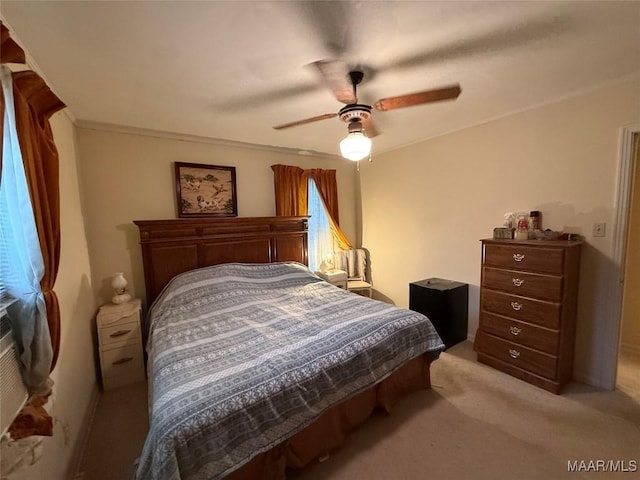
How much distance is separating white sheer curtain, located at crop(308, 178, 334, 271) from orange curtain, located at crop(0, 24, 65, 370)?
2875 millimetres

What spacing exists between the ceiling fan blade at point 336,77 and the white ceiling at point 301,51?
5.1 inches

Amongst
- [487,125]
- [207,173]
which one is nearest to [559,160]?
[487,125]

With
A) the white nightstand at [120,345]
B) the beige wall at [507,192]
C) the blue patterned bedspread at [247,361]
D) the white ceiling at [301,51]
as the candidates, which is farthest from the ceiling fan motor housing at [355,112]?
the white nightstand at [120,345]

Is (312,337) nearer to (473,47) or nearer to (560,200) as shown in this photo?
(473,47)

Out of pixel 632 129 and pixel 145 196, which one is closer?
pixel 632 129

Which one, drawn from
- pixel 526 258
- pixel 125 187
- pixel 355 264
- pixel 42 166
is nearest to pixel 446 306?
pixel 526 258

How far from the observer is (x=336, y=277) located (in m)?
3.75

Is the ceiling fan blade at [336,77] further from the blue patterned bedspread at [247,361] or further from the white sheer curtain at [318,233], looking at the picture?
the white sheer curtain at [318,233]

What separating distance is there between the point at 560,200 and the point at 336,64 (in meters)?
2.29

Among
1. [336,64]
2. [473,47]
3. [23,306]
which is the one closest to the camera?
[23,306]

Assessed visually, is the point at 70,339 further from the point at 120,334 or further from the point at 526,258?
the point at 526,258

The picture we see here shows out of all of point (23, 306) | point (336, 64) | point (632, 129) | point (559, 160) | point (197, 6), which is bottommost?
point (23, 306)

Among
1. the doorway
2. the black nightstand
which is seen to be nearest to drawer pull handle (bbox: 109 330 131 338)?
the black nightstand

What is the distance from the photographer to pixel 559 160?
7.76 ft
